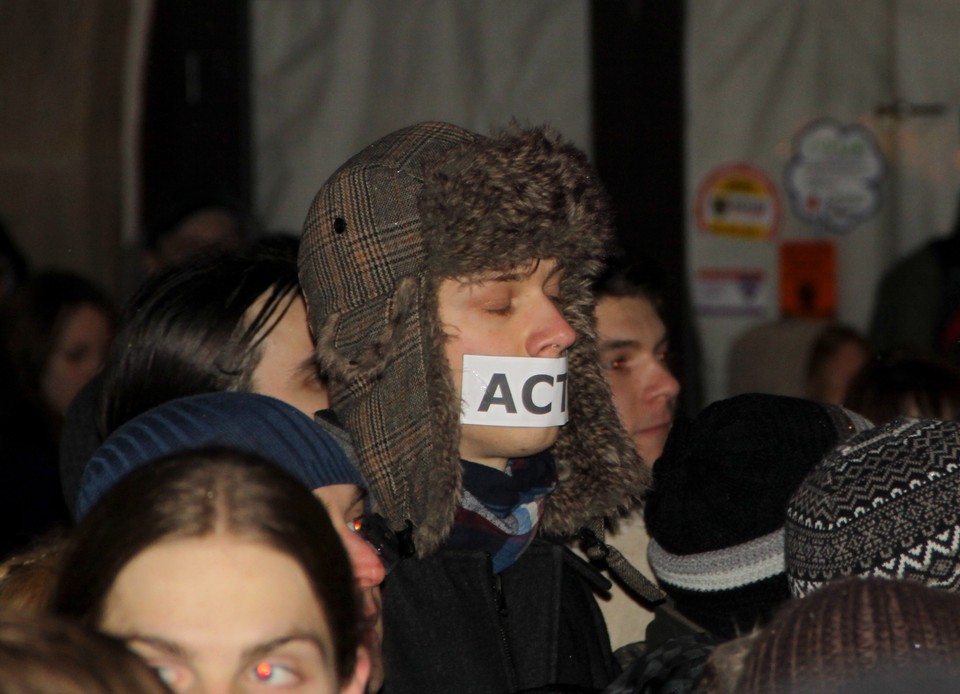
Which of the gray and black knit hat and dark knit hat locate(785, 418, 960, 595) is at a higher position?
the gray and black knit hat

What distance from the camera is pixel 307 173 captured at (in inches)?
207

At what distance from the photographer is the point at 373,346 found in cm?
224

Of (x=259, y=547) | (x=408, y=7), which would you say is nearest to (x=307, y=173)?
(x=408, y=7)

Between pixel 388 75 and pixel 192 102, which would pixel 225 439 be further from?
pixel 388 75

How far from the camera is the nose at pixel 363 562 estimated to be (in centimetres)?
188

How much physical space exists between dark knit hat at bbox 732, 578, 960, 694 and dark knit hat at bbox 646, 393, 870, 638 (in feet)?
2.32

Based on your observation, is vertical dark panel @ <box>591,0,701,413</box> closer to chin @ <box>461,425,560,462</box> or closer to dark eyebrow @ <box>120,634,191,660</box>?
chin @ <box>461,425,560,462</box>

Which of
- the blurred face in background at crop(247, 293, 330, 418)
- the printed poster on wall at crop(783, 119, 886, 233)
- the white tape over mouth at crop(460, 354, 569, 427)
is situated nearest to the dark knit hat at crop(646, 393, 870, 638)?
the white tape over mouth at crop(460, 354, 569, 427)

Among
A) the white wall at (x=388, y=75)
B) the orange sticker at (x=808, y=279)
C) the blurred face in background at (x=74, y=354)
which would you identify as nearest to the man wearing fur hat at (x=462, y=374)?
the blurred face in background at (x=74, y=354)

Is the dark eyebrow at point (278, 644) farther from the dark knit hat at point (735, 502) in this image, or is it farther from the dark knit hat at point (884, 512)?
the dark knit hat at point (735, 502)

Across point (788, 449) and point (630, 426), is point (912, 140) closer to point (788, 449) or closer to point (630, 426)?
point (630, 426)

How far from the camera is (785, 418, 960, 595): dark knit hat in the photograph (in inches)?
70.3

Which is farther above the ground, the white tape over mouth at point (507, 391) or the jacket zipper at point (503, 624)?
the white tape over mouth at point (507, 391)

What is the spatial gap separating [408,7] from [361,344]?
3378 mm
